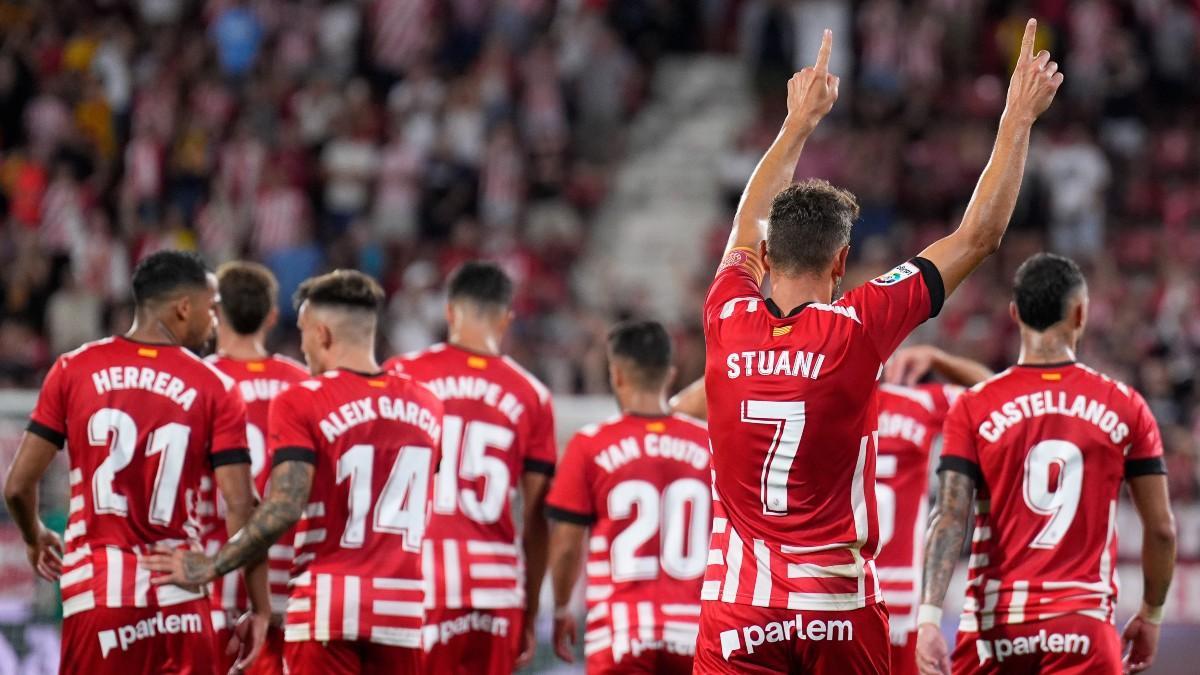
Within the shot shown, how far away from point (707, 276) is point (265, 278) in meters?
12.0

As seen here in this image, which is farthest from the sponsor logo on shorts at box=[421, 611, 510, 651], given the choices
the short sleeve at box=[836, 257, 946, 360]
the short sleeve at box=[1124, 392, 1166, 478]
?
the short sleeve at box=[836, 257, 946, 360]

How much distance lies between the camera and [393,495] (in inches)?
303

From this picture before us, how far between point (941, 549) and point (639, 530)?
1.89m

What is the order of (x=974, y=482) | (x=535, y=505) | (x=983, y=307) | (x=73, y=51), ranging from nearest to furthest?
(x=974, y=482) < (x=535, y=505) < (x=983, y=307) < (x=73, y=51)

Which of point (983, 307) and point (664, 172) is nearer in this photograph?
point (983, 307)

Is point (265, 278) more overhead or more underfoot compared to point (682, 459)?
more overhead

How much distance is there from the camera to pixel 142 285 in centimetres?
778

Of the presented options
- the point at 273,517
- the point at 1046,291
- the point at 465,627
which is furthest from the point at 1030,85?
the point at 465,627

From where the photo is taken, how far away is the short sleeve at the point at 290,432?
7.50 m

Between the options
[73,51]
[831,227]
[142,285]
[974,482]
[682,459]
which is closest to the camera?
[831,227]

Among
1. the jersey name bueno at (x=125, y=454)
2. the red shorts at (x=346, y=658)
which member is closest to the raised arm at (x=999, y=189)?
the red shorts at (x=346, y=658)

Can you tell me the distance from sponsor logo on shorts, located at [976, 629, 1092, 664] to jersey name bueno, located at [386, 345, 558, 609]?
2.85 m

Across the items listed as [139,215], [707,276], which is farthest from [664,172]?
[139,215]

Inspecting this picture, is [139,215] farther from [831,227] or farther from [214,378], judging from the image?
[831,227]
